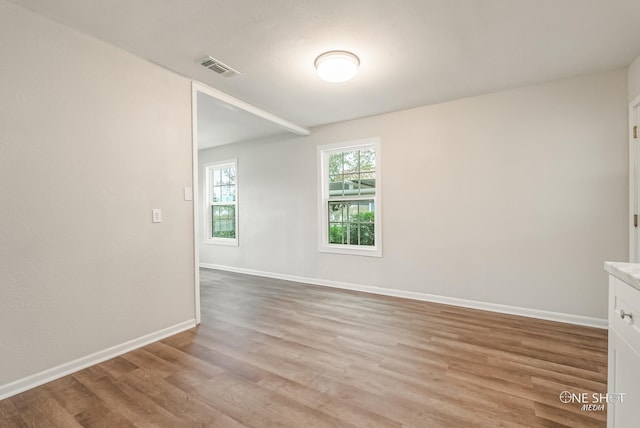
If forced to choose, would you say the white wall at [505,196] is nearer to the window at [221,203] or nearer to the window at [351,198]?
the window at [351,198]

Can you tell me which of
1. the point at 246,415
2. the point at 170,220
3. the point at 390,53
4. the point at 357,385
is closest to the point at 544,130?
the point at 390,53

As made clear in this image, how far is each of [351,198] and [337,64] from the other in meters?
2.16

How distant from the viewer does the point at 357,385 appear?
1848mm

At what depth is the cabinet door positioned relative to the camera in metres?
0.91

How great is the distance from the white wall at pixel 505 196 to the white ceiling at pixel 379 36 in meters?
0.38

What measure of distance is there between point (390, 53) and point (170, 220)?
97.1 inches

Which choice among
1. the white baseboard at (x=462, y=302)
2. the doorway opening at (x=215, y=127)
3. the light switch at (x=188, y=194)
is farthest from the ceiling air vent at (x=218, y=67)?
the white baseboard at (x=462, y=302)

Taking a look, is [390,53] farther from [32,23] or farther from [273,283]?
[273,283]

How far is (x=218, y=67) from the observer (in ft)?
8.55

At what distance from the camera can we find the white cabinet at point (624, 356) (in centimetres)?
91

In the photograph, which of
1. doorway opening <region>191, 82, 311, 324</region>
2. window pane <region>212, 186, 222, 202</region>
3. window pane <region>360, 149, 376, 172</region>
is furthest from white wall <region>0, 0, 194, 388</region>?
window pane <region>212, 186, 222, 202</region>

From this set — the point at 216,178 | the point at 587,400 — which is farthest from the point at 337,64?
the point at 216,178

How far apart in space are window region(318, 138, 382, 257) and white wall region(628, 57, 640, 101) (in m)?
2.44

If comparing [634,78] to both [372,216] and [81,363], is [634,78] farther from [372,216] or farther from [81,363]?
[81,363]
